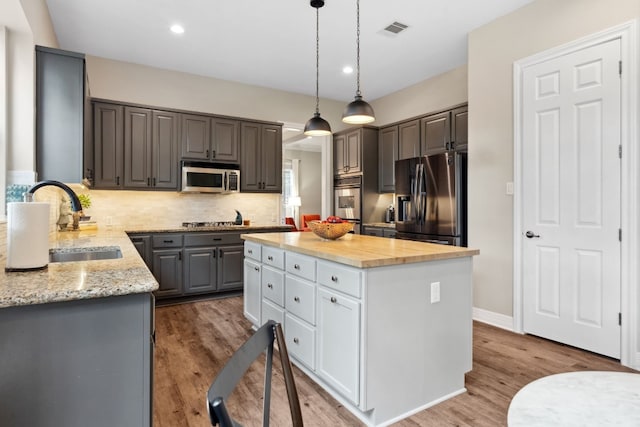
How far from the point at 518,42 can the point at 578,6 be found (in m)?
0.50

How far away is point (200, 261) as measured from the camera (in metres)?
4.41

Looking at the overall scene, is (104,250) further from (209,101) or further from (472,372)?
(209,101)

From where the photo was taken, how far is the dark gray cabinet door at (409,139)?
4.83 m

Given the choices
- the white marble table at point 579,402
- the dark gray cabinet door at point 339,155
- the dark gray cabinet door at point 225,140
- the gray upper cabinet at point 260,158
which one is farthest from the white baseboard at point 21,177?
the dark gray cabinet door at point 339,155

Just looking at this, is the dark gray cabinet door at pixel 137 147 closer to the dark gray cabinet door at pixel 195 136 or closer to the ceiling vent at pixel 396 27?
the dark gray cabinet door at pixel 195 136

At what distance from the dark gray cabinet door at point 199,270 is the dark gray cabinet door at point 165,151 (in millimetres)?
910

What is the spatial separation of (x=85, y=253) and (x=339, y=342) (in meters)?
1.69

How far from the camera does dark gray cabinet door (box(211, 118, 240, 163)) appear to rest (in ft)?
15.7

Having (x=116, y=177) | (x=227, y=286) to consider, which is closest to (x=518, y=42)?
(x=227, y=286)

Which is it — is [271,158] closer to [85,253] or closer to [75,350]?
[85,253]

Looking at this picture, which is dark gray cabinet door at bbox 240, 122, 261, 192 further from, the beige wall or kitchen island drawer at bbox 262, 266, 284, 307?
the beige wall

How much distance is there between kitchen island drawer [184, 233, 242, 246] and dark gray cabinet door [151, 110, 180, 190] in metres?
0.72

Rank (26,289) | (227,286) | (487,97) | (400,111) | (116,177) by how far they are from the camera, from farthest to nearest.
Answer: (400,111), (227,286), (116,177), (487,97), (26,289)

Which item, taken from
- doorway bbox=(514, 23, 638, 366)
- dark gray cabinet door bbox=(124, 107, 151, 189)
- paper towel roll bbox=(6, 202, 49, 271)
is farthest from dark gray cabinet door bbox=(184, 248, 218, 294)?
doorway bbox=(514, 23, 638, 366)
